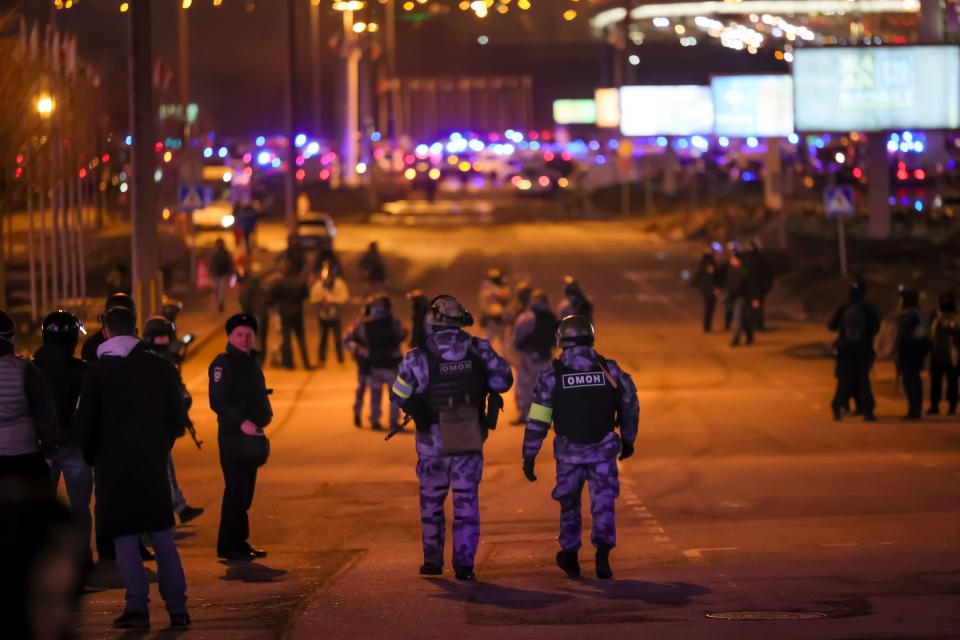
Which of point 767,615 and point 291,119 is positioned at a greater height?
point 291,119

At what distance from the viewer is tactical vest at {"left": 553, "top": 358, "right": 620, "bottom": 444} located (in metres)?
10.2

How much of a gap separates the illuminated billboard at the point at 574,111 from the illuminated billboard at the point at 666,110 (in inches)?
2690

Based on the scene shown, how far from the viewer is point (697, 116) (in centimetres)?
6475

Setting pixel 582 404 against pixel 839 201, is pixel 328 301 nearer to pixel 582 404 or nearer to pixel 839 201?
pixel 839 201

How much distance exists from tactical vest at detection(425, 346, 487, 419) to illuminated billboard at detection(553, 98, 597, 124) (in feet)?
405

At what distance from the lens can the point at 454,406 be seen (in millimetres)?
10273

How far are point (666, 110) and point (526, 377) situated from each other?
46501mm

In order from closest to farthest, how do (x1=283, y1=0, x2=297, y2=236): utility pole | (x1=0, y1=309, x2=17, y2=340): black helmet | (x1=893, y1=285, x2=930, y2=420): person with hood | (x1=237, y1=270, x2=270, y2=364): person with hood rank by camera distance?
(x1=0, y1=309, x2=17, y2=340): black helmet → (x1=893, y1=285, x2=930, y2=420): person with hood → (x1=237, y1=270, x2=270, y2=364): person with hood → (x1=283, y1=0, x2=297, y2=236): utility pole

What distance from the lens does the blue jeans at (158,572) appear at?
28.8 feet

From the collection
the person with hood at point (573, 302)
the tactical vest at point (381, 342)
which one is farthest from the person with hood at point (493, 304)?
the tactical vest at point (381, 342)

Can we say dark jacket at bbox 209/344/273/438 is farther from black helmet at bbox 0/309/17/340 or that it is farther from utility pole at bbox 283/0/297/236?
utility pole at bbox 283/0/297/236

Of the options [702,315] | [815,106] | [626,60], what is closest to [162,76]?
[702,315]

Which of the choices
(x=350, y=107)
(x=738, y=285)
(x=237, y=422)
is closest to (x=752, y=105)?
(x=738, y=285)

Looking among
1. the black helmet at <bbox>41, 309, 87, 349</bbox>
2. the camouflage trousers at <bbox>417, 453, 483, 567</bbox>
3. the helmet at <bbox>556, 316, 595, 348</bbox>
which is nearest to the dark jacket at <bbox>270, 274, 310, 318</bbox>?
the black helmet at <bbox>41, 309, 87, 349</bbox>
